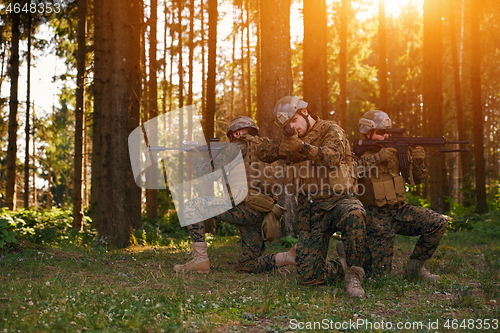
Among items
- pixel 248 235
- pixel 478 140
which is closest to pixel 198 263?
pixel 248 235

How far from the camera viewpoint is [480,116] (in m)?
17.9

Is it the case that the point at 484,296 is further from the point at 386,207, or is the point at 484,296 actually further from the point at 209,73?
the point at 209,73

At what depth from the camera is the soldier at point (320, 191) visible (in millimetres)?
5820

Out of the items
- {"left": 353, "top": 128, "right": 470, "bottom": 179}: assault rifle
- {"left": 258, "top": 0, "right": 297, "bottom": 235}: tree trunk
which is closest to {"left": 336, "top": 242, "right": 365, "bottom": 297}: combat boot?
{"left": 353, "top": 128, "right": 470, "bottom": 179}: assault rifle

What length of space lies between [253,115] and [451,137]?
15.5 meters

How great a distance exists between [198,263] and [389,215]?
270 centimetres

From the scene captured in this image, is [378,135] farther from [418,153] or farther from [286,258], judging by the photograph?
[286,258]

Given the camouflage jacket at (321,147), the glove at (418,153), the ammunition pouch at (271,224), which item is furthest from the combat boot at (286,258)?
the glove at (418,153)

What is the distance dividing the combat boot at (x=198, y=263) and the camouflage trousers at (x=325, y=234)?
1.53 m

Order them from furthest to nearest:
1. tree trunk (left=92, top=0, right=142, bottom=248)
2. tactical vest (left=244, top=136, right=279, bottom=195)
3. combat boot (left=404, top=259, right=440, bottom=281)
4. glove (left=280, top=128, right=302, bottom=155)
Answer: tree trunk (left=92, top=0, right=142, bottom=248) → tactical vest (left=244, top=136, right=279, bottom=195) → combat boot (left=404, top=259, right=440, bottom=281) → glove (left=280, top=128, right=302, bottom=155)

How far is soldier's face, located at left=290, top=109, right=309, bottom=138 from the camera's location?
6180mm

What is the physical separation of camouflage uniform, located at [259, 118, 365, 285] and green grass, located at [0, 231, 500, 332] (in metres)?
0.35

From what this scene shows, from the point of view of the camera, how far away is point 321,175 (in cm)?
616

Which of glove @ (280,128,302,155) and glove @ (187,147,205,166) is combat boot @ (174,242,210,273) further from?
glove @ (280,128,302,155)
